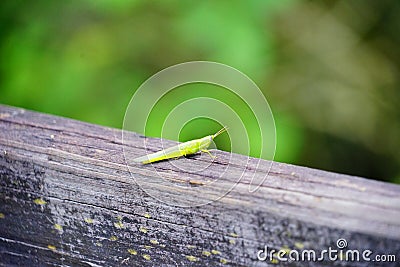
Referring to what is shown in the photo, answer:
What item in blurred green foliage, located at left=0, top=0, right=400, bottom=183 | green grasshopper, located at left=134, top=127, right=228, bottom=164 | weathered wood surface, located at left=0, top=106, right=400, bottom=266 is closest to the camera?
weathered wood surface, located at left=0, top=106, right=400, bottom=266

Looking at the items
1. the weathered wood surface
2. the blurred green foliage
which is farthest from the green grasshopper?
the blurred green foliage

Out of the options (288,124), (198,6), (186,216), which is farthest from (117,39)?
(186,216)

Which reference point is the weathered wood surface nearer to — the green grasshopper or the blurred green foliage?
the green grasshopper

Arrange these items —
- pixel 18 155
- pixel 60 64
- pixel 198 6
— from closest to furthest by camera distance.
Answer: pixel 18 155 → pixel 198 6 → pixel 60 64

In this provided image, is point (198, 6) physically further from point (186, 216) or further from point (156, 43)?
point (186, 216)

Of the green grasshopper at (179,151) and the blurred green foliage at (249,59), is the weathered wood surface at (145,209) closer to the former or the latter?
the green grasshopper at (179,151)

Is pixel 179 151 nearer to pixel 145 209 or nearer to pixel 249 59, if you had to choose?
pixel 145 209

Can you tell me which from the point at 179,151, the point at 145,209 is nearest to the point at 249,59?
the point at 179,151
